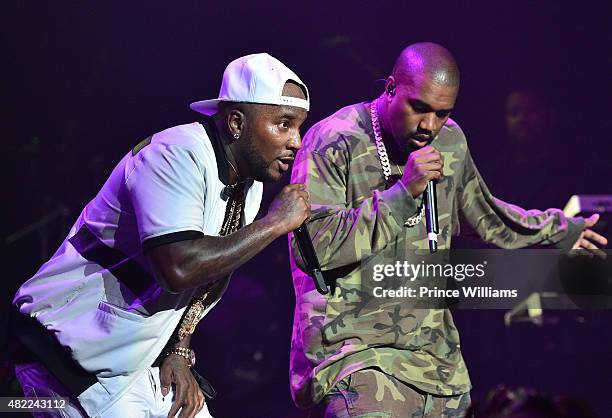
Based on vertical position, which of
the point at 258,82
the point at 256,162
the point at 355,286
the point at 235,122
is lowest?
the point at 355,286

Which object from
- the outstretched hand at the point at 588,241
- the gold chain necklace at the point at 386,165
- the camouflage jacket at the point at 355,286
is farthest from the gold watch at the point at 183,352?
the outstretched hand at the point at 588,241

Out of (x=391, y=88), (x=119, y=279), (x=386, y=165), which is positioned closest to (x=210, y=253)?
(x=119, y=279)

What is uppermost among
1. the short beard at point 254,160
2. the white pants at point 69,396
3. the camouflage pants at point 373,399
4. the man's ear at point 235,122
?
the man's ear at point 235,122

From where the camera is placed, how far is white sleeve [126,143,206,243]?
2.48 meters

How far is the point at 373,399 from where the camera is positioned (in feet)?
10.1

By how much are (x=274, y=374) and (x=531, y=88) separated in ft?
6.81

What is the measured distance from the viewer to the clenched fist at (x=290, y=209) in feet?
8.67

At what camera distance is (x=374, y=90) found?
5.14 m

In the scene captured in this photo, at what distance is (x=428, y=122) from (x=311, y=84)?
79.5 inches

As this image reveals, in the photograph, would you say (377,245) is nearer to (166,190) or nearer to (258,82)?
(258,82)

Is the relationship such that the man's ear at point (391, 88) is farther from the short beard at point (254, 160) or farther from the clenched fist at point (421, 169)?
the short beard at point (254, 160)

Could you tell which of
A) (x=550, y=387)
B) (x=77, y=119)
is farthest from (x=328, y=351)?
(x=77, y=119)

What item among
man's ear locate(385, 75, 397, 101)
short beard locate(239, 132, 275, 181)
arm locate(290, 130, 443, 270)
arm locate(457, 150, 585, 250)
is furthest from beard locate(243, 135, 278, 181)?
arm locate(457, 150, 585, 250)

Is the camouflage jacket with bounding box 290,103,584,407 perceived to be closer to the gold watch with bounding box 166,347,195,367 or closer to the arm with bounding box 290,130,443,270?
the arm with bounding box 290,130,443,270
